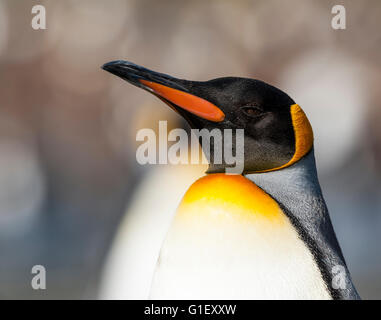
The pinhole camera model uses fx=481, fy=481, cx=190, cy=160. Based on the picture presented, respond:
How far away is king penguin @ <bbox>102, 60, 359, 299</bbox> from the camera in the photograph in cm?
62

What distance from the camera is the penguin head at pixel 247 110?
642 mm

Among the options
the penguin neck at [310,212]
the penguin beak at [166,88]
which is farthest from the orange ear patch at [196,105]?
the penguin neck at [310,212]

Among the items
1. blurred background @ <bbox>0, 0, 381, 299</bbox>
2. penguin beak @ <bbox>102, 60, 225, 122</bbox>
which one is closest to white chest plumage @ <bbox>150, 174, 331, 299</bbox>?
penguin beak @ <bbox>102, 60, 225, 122</bbox>

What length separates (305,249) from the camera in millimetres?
627

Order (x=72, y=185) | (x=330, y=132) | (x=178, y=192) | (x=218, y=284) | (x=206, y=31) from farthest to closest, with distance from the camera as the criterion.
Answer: (x=206, y=31) < (x=330, y=132) < (x=72, y=185) < (x=178, y=192) < (x=218, y=284)

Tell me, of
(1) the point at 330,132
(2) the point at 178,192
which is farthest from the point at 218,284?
(1) the point at 330,132

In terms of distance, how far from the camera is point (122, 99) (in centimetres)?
261

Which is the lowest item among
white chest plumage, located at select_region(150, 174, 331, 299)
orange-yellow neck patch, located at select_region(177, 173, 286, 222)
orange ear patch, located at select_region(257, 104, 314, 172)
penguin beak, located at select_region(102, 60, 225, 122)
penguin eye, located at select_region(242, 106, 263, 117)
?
white chest plumage, located at select_region(150, 174, 331, 299)

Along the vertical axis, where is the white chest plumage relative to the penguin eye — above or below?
below

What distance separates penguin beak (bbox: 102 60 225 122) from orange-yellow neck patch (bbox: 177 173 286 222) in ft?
0.32

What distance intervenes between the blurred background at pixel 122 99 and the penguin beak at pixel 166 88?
1360 millimetres

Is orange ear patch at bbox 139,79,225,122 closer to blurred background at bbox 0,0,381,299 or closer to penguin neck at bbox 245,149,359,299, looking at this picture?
penguin neck at bbox 245,149,359,299
